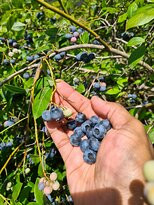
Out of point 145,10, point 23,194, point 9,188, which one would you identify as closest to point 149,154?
point 145,10

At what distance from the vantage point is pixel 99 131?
139 cm

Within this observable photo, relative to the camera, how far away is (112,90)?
206 cm

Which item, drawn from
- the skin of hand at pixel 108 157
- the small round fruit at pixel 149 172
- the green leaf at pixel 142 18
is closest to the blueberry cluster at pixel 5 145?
the skin of hand at pixel 108 157

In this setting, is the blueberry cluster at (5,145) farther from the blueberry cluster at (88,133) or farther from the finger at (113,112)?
the finger at (113,112)

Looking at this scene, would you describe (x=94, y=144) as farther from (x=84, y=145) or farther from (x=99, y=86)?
(x=99, y=86)

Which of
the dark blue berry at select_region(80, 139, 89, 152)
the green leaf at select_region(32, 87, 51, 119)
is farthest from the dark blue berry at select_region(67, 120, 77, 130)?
the green leaf at select_region(32, 87, 51, 119)

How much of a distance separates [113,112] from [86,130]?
16 cm

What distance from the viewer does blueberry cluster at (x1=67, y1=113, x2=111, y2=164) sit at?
1402 millimetres

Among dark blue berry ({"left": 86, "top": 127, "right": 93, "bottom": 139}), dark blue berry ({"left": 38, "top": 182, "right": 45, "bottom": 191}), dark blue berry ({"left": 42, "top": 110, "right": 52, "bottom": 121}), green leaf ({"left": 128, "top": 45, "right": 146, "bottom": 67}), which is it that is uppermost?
green leaf ({"left": 128, "top": 45, "right": 146, "bottom": 67})

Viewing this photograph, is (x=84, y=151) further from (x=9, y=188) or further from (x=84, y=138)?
(x=9, y=188)

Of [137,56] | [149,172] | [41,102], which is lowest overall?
[41,102]

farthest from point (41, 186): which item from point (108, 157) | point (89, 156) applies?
point (108, 157)

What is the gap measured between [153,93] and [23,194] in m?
1.06

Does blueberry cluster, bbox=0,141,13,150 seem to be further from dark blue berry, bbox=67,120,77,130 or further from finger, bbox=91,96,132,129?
finger, bbox=91,96,132,129
